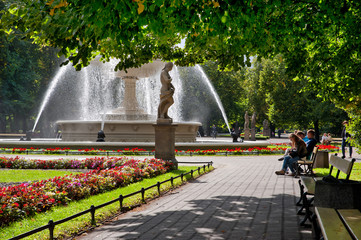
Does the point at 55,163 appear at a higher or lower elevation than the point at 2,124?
lower

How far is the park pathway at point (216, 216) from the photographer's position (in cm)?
571

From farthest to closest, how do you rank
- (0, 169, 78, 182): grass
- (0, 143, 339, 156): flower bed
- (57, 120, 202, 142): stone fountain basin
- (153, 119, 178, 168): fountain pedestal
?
1. (57, 120, 202, 142): stone fountain basin
2. (0, 143, 339, 156): flower bed
3. (153, 119, 178, 168): fountain pedestal
4. (0, 169, 78, 182): grass

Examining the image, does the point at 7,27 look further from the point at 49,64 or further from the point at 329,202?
the point at 49,64

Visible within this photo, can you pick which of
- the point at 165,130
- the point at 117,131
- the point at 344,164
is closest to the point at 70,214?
the point at 344,164

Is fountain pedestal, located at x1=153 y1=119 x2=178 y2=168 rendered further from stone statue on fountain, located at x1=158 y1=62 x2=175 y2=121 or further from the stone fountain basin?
the stone fountain basin

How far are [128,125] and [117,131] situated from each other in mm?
807

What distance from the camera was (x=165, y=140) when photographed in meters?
14.2

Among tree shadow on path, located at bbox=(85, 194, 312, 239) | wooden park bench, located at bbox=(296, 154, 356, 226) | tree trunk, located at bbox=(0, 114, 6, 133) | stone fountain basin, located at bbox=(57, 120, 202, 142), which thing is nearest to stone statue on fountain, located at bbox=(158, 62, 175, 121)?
tree shadow on path, located at bbox=(85, 194, 312, 239)

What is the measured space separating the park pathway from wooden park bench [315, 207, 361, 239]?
1.17m

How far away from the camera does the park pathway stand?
5.71m

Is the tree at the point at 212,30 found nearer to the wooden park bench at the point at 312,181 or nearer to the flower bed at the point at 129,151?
the wooden park bench at the point at 312,181

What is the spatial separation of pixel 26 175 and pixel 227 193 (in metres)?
6.38

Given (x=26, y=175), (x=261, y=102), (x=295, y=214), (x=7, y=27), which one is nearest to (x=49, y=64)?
(x=261, y=102)

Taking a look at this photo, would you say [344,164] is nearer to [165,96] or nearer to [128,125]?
[165,96]
